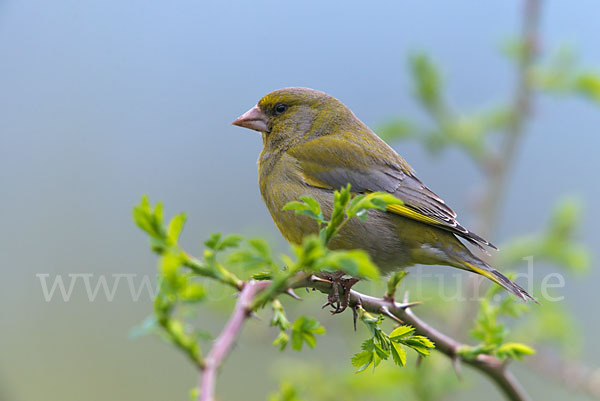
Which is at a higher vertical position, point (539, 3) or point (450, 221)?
point (539, 3)

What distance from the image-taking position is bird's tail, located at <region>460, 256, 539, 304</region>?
256 centimetres

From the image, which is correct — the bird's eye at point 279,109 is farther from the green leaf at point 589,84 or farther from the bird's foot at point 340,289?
the green leaf at point 589,84

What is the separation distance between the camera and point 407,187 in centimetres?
333

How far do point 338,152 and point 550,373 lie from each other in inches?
74.1

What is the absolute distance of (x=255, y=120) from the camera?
12.3 ft

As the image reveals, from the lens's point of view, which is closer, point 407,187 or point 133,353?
point 407,187

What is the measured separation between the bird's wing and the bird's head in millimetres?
212

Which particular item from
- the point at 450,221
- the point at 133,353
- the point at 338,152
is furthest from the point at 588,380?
the point at 133,353

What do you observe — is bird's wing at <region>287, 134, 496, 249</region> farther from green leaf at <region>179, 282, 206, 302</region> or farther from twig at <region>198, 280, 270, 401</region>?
green leaf at <region>179, 282, 206, 302</region>

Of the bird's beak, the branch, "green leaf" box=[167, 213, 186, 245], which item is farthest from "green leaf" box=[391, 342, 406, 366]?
the bird's beak

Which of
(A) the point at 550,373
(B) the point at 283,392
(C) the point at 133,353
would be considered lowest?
(C) the point at 133,353

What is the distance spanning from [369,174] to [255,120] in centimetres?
81

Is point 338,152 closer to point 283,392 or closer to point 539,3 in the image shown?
point 539,3

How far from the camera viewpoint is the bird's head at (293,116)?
3.73 m
